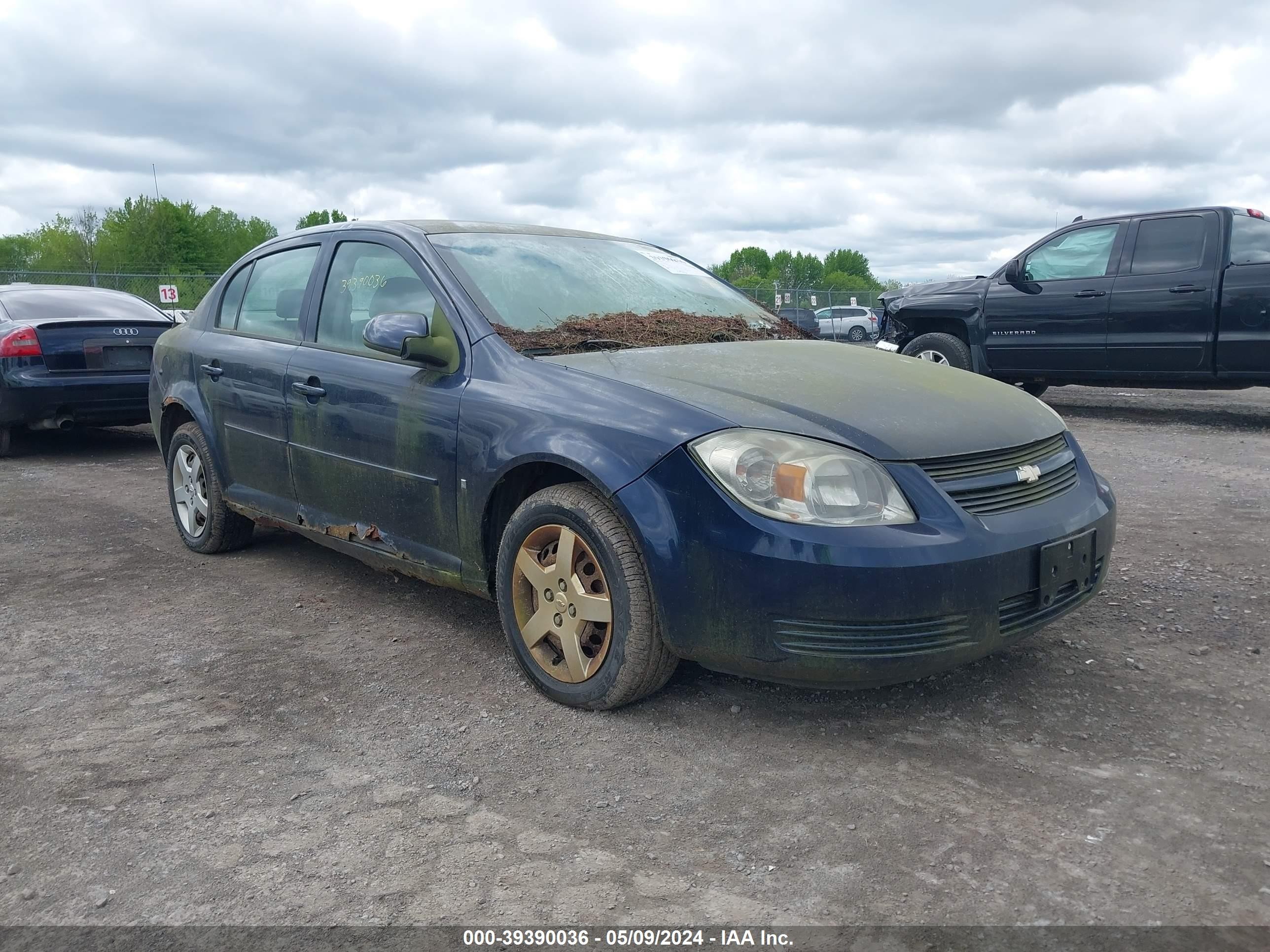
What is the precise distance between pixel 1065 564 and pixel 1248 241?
6.95m

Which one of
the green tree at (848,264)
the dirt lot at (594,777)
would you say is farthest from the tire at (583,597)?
the green tree at (848,264)

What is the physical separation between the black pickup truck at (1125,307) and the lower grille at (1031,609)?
21.1 ft

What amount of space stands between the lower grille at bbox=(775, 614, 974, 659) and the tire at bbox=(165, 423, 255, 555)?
324 cm

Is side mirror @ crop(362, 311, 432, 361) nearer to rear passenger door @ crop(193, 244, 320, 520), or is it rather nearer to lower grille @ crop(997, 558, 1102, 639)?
rear passenger door @ crop(193, 244, 320, 520)

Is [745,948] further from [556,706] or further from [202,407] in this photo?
[202,407]

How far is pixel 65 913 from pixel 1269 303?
29.3 feet

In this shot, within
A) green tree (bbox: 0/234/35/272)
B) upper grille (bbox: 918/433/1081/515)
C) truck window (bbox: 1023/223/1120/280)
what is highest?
green tree (bbox: 0/234/35/272)

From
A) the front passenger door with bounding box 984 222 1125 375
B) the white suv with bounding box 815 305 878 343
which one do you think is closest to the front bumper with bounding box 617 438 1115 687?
the front passenger door with bounding box 984 222 1125 375

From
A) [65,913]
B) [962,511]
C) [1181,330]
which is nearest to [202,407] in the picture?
[65,913]

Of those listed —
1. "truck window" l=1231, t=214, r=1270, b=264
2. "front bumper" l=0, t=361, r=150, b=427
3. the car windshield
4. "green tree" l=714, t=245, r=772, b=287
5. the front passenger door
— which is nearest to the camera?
the car windshield

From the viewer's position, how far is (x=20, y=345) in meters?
8.27

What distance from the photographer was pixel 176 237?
7544cm

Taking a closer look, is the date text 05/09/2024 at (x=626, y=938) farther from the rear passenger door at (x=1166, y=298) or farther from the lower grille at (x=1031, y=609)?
the rear passenger door at (x=1166, y=298)

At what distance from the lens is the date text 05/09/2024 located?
215 cm
